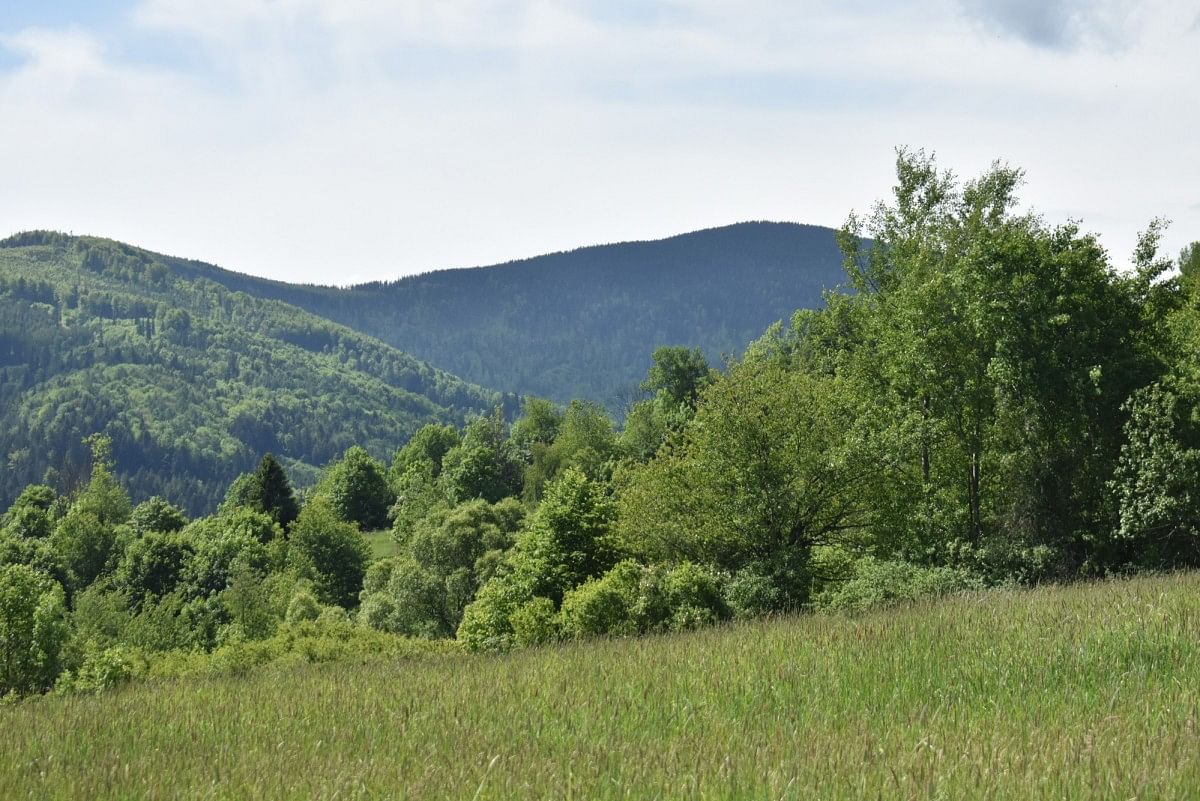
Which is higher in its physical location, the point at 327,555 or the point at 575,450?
the point at 575,450

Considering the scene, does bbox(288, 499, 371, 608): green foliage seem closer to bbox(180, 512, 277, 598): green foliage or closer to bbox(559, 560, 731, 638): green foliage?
bbox(180, 512, 277, 598): green foliage

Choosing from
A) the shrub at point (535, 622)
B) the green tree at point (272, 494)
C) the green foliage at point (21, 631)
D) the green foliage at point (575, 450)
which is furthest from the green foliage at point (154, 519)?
the shrub at point (535, 622)

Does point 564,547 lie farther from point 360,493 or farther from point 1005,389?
point 360,493

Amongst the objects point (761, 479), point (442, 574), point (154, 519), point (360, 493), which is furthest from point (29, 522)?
point (761, 479)

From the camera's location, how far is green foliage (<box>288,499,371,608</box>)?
88.2m

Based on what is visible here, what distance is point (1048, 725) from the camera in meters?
5.72

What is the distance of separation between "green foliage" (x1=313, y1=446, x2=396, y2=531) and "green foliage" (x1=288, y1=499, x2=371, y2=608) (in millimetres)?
29999

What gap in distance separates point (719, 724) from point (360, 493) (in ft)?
399

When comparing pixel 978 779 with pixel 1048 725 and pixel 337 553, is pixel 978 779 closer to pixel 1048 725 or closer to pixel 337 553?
pixel 1048 725

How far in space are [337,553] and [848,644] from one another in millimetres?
86540

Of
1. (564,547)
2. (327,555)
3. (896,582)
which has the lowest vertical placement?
(327,555)

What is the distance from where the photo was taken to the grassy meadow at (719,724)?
15.9ft

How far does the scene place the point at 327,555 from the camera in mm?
90188

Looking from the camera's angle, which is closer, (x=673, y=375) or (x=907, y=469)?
(x=907, y=469)
